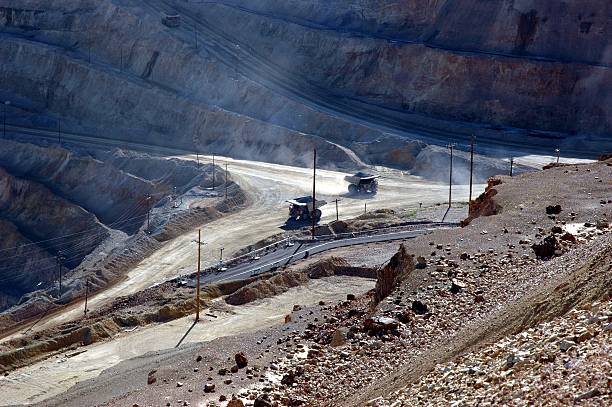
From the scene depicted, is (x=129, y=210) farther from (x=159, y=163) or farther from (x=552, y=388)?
(x=552, y=388)

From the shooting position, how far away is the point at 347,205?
230 ft

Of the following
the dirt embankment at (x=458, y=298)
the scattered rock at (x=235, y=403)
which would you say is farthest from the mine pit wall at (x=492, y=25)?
the scattered rock at (x=235, y=403)

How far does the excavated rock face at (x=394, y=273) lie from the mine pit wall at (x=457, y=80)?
5081 centimetres

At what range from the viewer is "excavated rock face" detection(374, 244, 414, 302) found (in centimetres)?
3047

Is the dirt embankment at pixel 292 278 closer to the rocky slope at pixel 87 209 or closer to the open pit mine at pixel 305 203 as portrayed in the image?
the open pit mine at pixel 305 203

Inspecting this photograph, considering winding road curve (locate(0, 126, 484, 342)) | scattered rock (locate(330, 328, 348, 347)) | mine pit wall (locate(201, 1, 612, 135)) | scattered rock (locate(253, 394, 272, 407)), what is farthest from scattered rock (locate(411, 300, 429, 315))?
mine pit wall (locate(201, 1, 612, 135))

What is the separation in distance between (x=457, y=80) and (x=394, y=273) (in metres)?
55.1

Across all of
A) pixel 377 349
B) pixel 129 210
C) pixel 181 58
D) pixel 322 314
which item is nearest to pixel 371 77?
pixel 181 58

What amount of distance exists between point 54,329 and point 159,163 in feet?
111

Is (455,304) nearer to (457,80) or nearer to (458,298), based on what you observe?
(458,298)

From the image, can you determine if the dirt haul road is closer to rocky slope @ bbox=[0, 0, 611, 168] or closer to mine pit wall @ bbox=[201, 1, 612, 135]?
rocky slope @ bbox=[0, 0, 611, 168]

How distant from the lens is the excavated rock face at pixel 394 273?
100.0 ft

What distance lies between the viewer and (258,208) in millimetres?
70938

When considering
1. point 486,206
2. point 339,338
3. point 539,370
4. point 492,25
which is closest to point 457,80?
point 492,25
